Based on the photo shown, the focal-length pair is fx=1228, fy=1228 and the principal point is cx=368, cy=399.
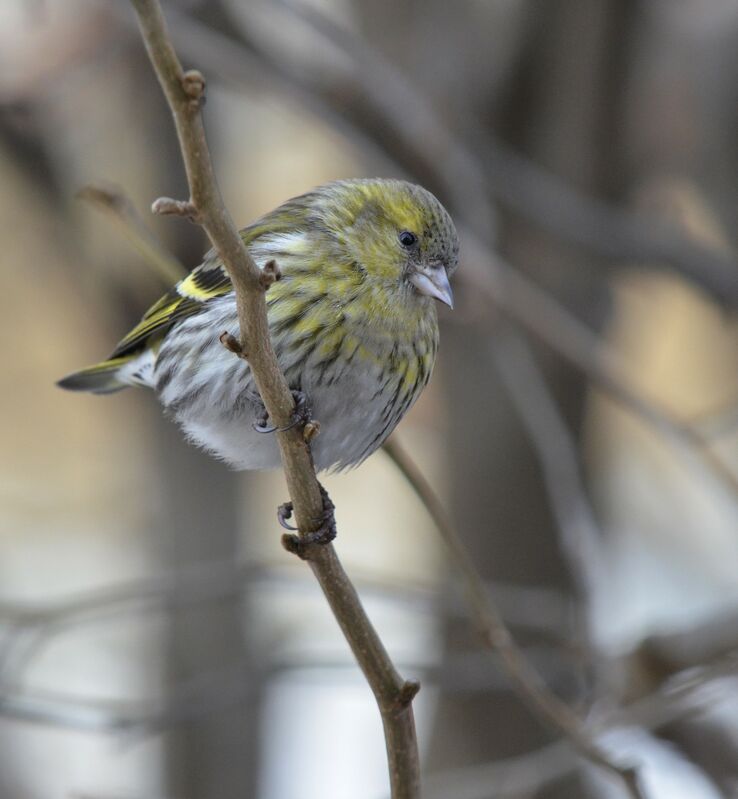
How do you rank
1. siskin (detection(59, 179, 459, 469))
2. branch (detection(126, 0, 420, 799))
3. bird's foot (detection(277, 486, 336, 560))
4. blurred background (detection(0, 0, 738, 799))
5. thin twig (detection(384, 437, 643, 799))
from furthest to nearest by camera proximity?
blurred background (detection(0, 0, 738, 799)) → siskin (detection(59, 179, 459, 469)) → thin twig (detection(384, 437, 643, 799)) → bird's foot (detection(277, 486, 336, 560)) → branch (detection(126, 0, 420, 799))

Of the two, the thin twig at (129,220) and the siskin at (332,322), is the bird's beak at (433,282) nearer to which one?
the siskin at (332,322)

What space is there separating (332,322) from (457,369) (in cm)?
266

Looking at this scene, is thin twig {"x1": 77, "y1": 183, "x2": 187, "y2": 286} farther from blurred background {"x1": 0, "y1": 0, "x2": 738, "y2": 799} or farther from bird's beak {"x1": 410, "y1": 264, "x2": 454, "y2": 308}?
blurred background {"x1": 0, "y1": 0, "x2": 738, "y2": 799}

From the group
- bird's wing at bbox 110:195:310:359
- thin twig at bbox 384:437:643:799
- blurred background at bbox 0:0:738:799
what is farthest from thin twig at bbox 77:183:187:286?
blurred background at bbox 0:0:738:799

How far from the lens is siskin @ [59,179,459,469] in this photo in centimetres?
266

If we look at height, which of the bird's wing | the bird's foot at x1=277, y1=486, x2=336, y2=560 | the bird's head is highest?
the bird's wing

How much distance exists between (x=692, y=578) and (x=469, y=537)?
4.54 ft

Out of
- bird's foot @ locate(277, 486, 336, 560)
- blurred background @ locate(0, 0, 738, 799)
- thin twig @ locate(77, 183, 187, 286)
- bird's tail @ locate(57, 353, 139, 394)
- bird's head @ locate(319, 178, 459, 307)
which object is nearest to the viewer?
bird's foot @ locate(277, 486, 336, 560)

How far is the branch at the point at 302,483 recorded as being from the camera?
156cm

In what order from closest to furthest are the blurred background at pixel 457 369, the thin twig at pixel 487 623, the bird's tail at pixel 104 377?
the thin twig at pixel 487 623
the bird's tail at pixel 104 377
the blurred background at pixel 457 369

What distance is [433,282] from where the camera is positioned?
2803 mm

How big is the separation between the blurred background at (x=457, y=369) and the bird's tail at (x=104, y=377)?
1.93ft

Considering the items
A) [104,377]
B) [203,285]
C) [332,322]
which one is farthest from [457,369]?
[332,322]

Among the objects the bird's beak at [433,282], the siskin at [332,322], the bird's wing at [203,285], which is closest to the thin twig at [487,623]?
the siskin at [332,322]
